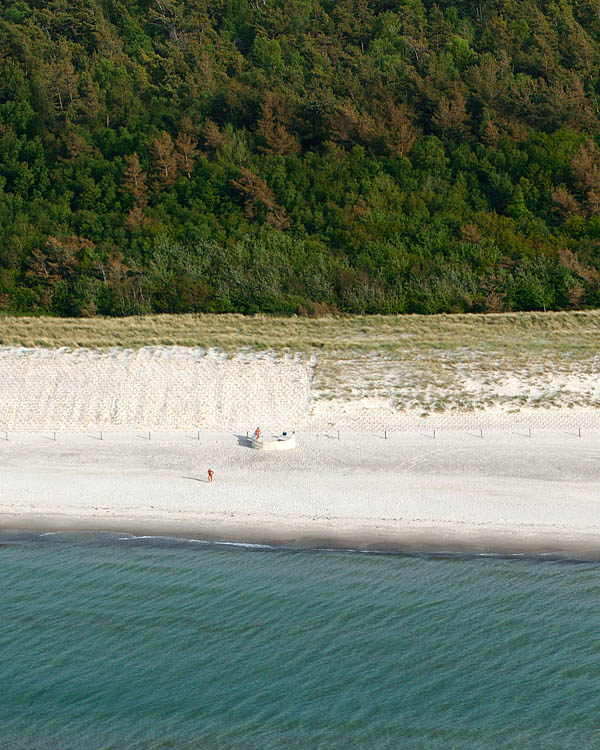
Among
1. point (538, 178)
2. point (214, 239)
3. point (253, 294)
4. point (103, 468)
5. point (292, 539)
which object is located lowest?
point (292, 539)

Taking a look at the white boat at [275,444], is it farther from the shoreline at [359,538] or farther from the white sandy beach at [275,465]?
the shoreline at [359,538]

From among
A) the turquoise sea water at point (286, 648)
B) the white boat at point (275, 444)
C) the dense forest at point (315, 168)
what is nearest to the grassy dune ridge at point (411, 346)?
the white boat at point (275, 444)

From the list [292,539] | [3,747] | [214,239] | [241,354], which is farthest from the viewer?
[214,239]

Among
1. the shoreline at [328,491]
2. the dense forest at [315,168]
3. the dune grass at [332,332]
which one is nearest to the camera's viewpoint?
the shoreline at [328,491]

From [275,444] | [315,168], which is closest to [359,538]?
[275,444]

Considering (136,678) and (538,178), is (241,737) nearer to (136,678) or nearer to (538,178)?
(136,678)

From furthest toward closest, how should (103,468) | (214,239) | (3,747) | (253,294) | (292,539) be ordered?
(214,239)
(253,294)
(103,468)
(292,539)
(3,747)

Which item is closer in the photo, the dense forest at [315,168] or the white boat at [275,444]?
the white boat at [275,444]

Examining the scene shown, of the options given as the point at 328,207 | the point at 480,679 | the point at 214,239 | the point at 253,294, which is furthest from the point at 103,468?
the point at 328,207
